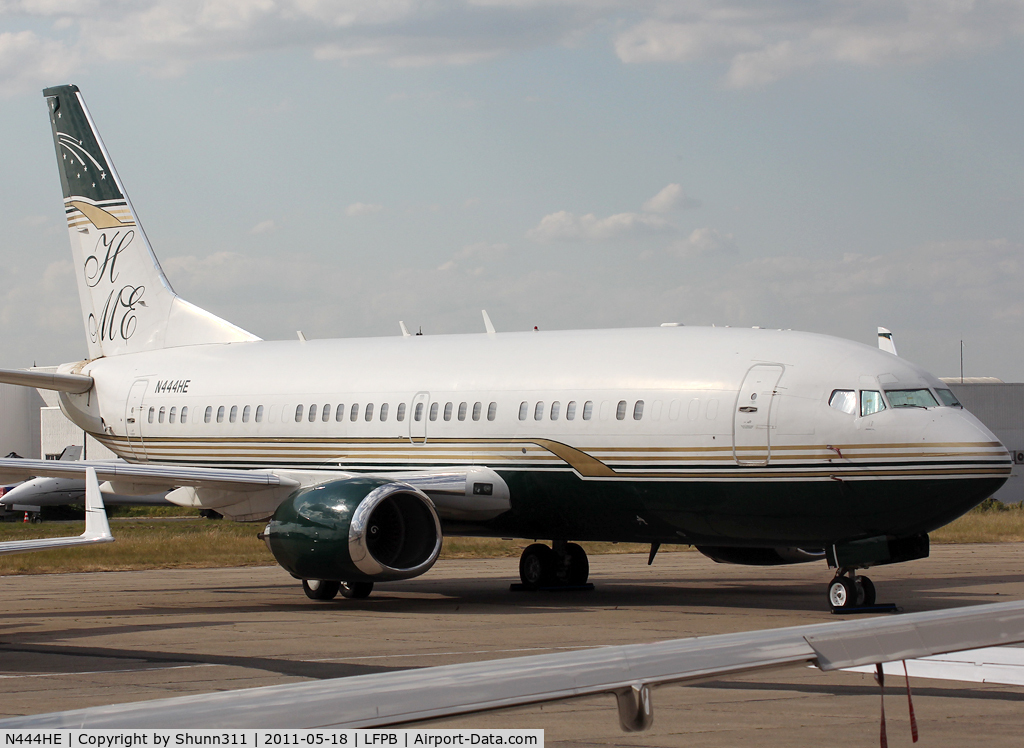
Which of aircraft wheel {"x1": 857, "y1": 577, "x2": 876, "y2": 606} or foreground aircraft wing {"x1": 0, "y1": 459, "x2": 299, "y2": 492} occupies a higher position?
foreground aircraft wing {"x1": 0, "y1": 459, "x2": 299, "y2": 492}

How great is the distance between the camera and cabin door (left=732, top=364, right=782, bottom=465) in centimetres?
1498

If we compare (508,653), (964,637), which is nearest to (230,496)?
(508,653)

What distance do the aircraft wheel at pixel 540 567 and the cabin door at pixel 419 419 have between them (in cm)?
262

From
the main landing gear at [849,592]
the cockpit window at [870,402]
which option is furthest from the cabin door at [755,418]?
the main landing gear at [849,592]

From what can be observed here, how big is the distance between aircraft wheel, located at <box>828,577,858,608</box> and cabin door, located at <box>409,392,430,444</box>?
6.25m

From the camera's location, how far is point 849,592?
48.9 feet

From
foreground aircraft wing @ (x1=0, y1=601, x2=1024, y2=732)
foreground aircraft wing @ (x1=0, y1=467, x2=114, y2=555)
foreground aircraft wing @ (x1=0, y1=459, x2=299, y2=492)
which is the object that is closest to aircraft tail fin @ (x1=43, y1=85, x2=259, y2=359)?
foreground aircraft wing @ (x1=0, y1=459, x2=299, y2=492)

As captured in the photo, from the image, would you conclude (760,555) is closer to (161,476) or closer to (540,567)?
(540,567)

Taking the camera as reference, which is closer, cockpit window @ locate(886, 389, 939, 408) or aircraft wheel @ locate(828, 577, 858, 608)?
cockpit window @ locate(886, 389, 939, 408)

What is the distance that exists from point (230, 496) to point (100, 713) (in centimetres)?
1736

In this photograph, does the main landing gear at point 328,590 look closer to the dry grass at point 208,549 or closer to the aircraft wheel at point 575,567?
the aircraft wheel at point 575,567

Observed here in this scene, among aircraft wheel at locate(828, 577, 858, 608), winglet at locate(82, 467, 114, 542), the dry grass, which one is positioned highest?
the dry grass

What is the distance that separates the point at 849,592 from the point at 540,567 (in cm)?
588

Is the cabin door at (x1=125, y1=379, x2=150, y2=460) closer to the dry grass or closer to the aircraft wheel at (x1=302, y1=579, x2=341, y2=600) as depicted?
the dry grass
